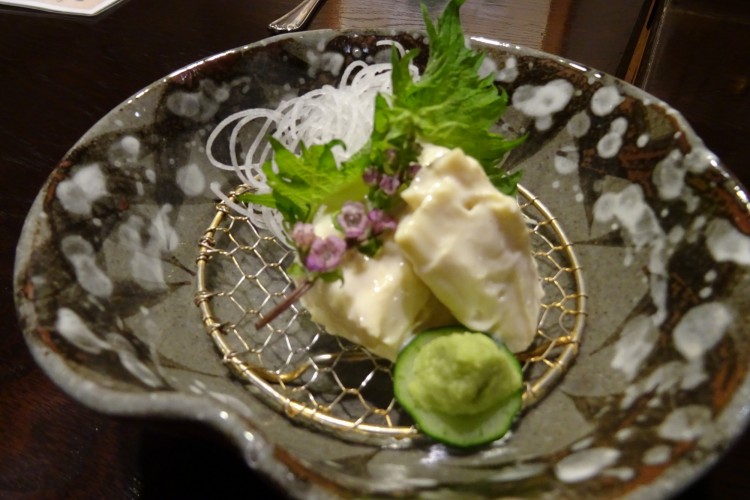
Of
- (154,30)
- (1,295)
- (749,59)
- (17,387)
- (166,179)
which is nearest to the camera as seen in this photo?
(17,387)

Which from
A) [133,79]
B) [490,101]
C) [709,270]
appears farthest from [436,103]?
[133,79]

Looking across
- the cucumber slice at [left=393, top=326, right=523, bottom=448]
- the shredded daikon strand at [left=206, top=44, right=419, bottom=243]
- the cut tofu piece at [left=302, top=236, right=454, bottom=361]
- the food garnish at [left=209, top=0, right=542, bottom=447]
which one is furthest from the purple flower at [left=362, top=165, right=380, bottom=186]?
the shredded daikon strand at [left=206, top=44, right=419, bottom=243]

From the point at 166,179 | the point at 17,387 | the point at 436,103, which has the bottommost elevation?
the point at 17,387

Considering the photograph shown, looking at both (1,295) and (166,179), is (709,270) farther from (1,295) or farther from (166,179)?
(1,295)

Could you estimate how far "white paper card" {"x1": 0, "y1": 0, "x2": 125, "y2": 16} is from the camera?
316 cm

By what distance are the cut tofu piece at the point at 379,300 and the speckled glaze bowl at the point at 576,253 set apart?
0.27 m

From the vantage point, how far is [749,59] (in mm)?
2592

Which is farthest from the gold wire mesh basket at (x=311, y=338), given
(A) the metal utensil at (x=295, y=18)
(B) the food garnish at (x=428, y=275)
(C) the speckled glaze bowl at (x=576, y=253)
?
(A) the metal utensil at (x=295, y=18)

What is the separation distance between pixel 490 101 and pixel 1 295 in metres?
1.57

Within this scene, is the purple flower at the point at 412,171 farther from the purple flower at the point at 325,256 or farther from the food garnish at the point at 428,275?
the purple flower at the point at 325,256

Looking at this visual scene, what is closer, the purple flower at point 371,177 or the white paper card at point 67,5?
the purple flower at point 371,177

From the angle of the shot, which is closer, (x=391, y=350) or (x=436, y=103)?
(x=391, y=350)

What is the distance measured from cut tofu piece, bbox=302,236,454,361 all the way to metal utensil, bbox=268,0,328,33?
1814mm

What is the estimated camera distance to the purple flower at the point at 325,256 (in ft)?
4.82
